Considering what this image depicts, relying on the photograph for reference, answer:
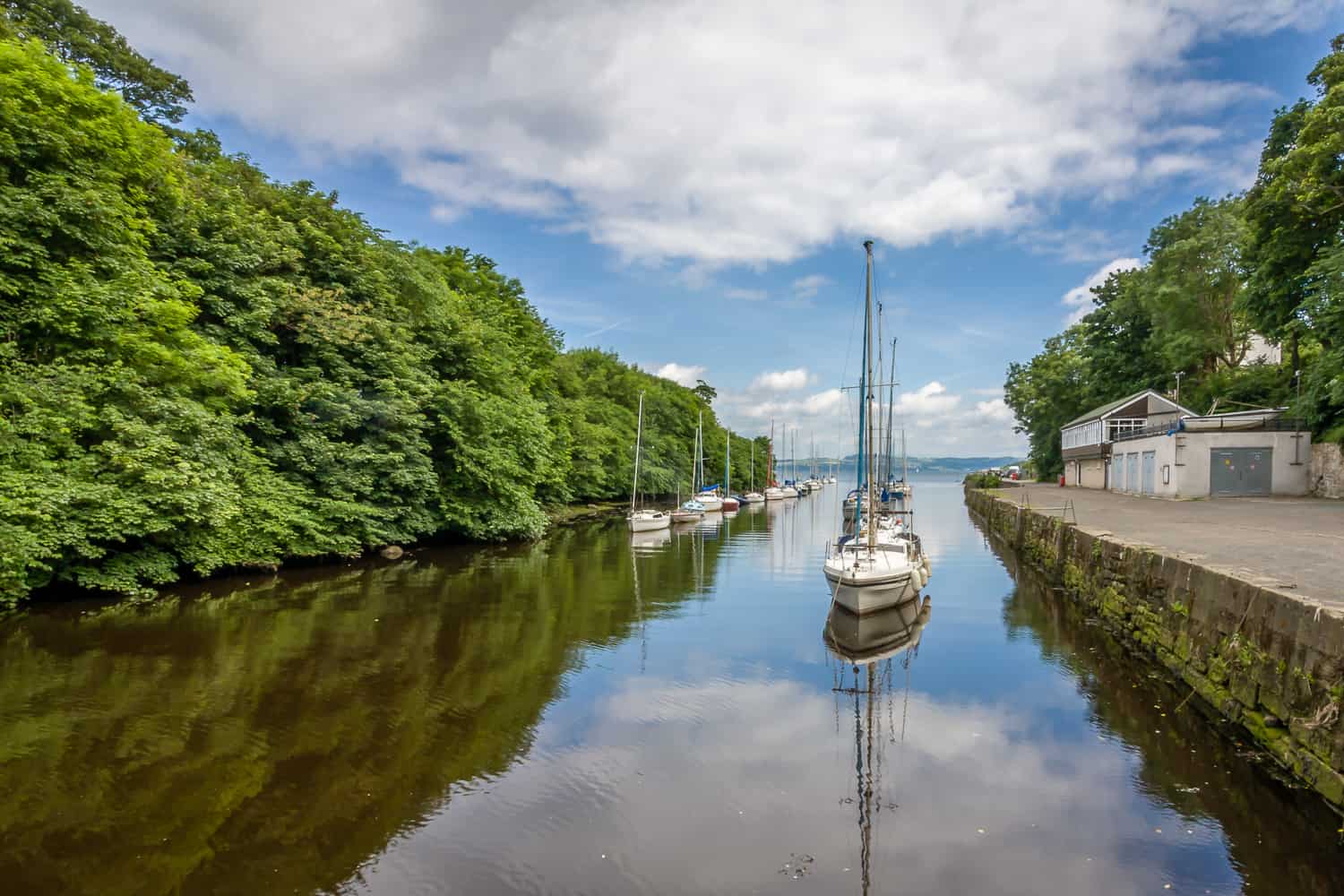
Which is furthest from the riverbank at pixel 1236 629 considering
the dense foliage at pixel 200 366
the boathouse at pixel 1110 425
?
the boathouse at pixel 1110 425

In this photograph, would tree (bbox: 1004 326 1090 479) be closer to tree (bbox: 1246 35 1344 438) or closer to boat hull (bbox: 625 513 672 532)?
tree (bbox: 1246 35 1344 438)

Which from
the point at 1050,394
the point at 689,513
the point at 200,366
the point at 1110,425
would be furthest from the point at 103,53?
the point at 1050,394

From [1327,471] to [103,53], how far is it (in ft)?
167

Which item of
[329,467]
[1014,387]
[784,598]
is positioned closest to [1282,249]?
[784,598]

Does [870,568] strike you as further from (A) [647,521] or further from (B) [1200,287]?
(B) [1200,287]

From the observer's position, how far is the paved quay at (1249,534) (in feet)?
34.1

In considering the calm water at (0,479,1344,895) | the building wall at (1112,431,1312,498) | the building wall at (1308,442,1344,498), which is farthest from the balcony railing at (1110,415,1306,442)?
the calm water at (0,479,1344,895)

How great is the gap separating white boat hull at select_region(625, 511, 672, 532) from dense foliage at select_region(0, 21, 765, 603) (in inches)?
232

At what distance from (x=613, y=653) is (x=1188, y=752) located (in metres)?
9.40

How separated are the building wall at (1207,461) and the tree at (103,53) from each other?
44376 mm

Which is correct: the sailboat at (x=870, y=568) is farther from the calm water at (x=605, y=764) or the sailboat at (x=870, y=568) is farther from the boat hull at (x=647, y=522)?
the boat hull at (x=647, y=522)

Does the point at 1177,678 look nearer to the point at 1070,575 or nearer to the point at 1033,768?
the point at 1033,768

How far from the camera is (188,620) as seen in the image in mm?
15531

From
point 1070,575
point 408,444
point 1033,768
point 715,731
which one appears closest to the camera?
point 1033,768
